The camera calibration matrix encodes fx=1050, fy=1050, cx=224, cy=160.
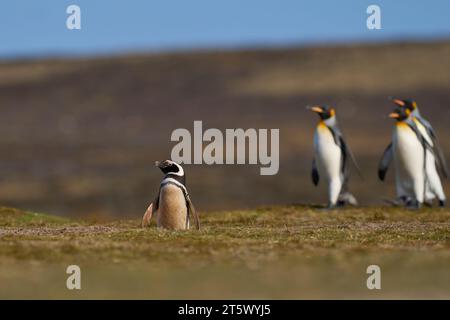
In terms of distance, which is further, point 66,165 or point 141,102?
point 141,102

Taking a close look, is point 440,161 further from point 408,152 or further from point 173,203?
point 173,203

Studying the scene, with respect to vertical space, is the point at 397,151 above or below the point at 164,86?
below

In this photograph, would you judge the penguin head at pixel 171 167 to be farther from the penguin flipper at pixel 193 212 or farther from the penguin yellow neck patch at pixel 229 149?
the penguin yellow neck patch at pixel 229 149

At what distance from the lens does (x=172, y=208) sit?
1344 cm

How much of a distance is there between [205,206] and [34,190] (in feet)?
23.0

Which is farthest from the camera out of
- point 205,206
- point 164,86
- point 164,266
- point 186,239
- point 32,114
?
point 164,86

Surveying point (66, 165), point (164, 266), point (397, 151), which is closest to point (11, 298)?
point (164, 266)

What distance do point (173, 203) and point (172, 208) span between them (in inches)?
3.6

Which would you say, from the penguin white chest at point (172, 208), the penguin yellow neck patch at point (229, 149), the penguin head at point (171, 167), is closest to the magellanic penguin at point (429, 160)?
the penguin head at point (171, 167)

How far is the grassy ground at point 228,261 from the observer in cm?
841

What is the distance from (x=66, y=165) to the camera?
1585 inches

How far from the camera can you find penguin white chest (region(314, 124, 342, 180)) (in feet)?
65.0

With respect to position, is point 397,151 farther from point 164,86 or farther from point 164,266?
point 164,86

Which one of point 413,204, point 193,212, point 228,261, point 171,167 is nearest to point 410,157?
point 413,204
